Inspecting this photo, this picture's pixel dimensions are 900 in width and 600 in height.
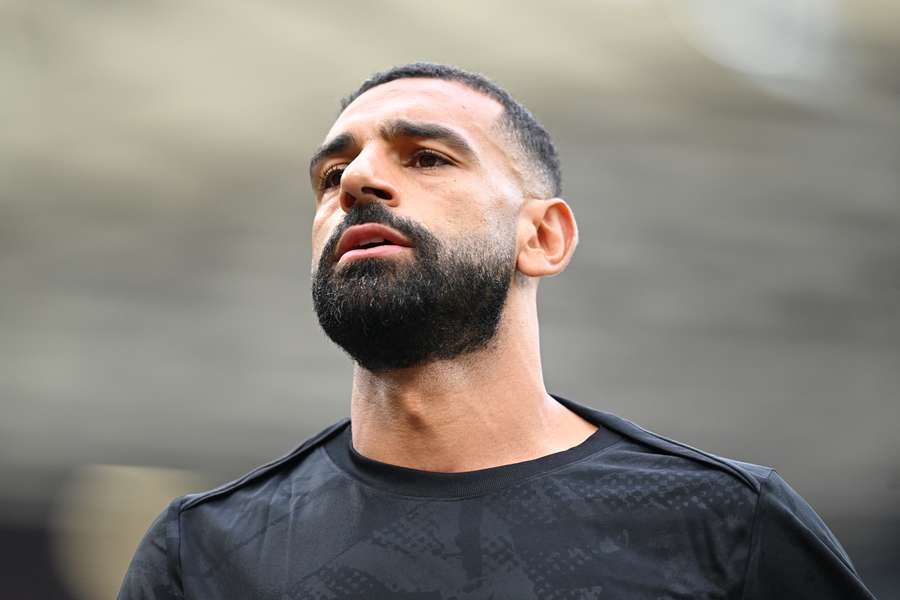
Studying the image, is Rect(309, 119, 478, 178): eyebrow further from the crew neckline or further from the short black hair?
the crew neckline

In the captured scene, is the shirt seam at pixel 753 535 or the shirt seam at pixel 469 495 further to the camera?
the shirt seam at pixel 469 495

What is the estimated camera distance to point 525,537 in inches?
69.9

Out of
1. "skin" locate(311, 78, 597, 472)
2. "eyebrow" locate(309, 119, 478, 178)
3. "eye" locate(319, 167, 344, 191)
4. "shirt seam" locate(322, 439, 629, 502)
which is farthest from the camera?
"eye" locate(319, 167, 344, 191)

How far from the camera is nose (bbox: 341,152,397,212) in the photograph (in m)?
1.96

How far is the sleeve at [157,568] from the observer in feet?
6.25

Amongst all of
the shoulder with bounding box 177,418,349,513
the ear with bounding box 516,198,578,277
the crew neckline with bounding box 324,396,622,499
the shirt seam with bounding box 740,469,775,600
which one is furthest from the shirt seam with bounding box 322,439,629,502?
the ear with bounding box 516,198,578,277

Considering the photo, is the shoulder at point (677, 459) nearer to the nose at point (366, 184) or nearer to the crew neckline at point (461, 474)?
the crew neckline at point (461, 474)

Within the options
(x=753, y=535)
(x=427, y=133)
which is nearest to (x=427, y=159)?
(x=427, y=133)

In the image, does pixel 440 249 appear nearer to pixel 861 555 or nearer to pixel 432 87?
pixel 432 87

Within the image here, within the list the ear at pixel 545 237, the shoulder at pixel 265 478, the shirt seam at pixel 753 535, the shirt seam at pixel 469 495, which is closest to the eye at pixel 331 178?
the ear at pixel 545 237

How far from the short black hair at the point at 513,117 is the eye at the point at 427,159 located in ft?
0.85

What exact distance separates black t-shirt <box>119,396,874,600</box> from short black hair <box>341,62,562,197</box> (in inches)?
27.4

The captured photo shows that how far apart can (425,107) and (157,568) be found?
3.79ft

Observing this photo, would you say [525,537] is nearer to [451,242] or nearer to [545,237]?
[451,242]
